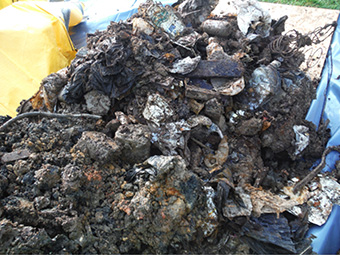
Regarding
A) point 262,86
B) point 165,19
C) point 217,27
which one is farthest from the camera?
point 217,27

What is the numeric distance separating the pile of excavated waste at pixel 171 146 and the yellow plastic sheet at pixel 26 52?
2.33 ft

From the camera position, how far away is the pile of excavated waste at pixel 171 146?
188 centimetres

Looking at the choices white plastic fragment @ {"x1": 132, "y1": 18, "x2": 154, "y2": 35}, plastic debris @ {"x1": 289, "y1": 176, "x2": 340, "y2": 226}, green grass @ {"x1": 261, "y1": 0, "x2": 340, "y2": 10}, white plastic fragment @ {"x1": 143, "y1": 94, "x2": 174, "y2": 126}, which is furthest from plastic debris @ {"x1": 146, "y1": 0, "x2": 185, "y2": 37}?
green grass @ {"x1": 261, "y1": 0, "x2": 340, "y2": 10}

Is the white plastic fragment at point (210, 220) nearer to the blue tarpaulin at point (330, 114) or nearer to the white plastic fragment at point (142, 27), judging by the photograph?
the blue tarpaulin at point (330, 114)

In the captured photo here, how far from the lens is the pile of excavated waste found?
74.0 inches

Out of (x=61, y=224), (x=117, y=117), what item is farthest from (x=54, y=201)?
(x=117, y=117)

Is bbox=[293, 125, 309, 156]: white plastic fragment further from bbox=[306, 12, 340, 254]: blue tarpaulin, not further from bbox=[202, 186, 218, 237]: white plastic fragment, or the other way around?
bbox=[202, 186, 218, 237]: white plastic fragment

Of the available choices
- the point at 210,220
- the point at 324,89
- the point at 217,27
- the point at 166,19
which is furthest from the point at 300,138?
the point at 166,19

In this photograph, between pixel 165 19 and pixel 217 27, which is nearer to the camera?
pixel 165 19

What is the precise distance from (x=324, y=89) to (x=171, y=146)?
2.77 meters

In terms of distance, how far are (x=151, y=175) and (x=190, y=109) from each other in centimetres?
96

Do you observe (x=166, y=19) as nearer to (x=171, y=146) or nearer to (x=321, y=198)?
(x=171, y=146)

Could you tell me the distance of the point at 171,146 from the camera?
2.39m

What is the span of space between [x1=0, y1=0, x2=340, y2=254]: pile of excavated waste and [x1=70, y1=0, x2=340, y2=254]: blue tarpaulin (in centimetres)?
14
